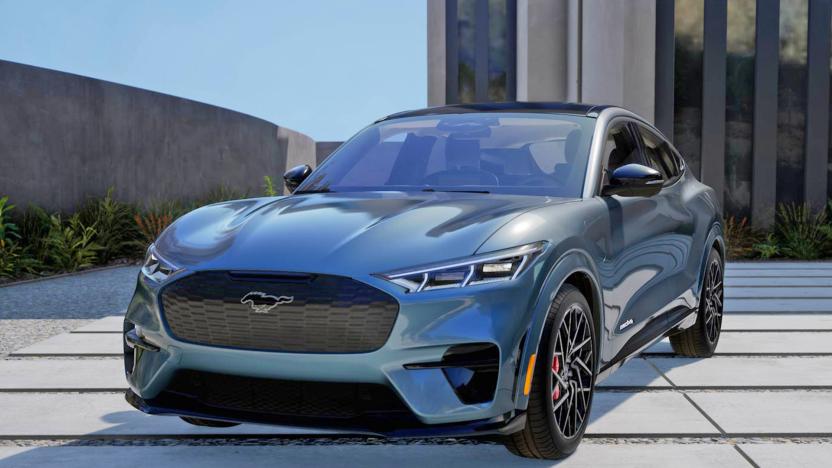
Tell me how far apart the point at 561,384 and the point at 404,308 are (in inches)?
35.1

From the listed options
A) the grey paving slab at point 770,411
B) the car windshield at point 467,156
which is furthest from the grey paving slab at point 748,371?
the car windshield at point 467,156

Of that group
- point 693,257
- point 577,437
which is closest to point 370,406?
point 577,437

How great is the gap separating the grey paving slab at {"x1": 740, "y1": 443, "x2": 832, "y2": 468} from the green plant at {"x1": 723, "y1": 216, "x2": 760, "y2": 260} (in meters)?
11.9

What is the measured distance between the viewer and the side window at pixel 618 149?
495cm

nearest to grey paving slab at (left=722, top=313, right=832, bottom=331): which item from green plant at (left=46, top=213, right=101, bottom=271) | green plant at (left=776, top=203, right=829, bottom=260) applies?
green plant at (left=776, top=203, right=829, bottom=260)

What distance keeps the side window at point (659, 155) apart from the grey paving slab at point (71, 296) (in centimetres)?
515

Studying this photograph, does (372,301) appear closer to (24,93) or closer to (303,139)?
(24,93)

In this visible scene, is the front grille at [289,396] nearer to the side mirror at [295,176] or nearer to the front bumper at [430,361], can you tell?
the front bumper at [430,361]

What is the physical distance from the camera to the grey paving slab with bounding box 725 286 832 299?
10117mm

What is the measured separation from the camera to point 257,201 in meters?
4.59

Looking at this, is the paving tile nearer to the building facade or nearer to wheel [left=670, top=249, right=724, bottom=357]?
the building facade

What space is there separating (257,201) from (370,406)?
152 cm

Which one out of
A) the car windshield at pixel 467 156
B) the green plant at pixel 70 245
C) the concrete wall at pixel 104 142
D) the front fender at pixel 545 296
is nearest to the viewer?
the front fender at pixel 545 296

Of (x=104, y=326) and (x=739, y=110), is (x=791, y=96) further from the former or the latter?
(x=104, y=326)
